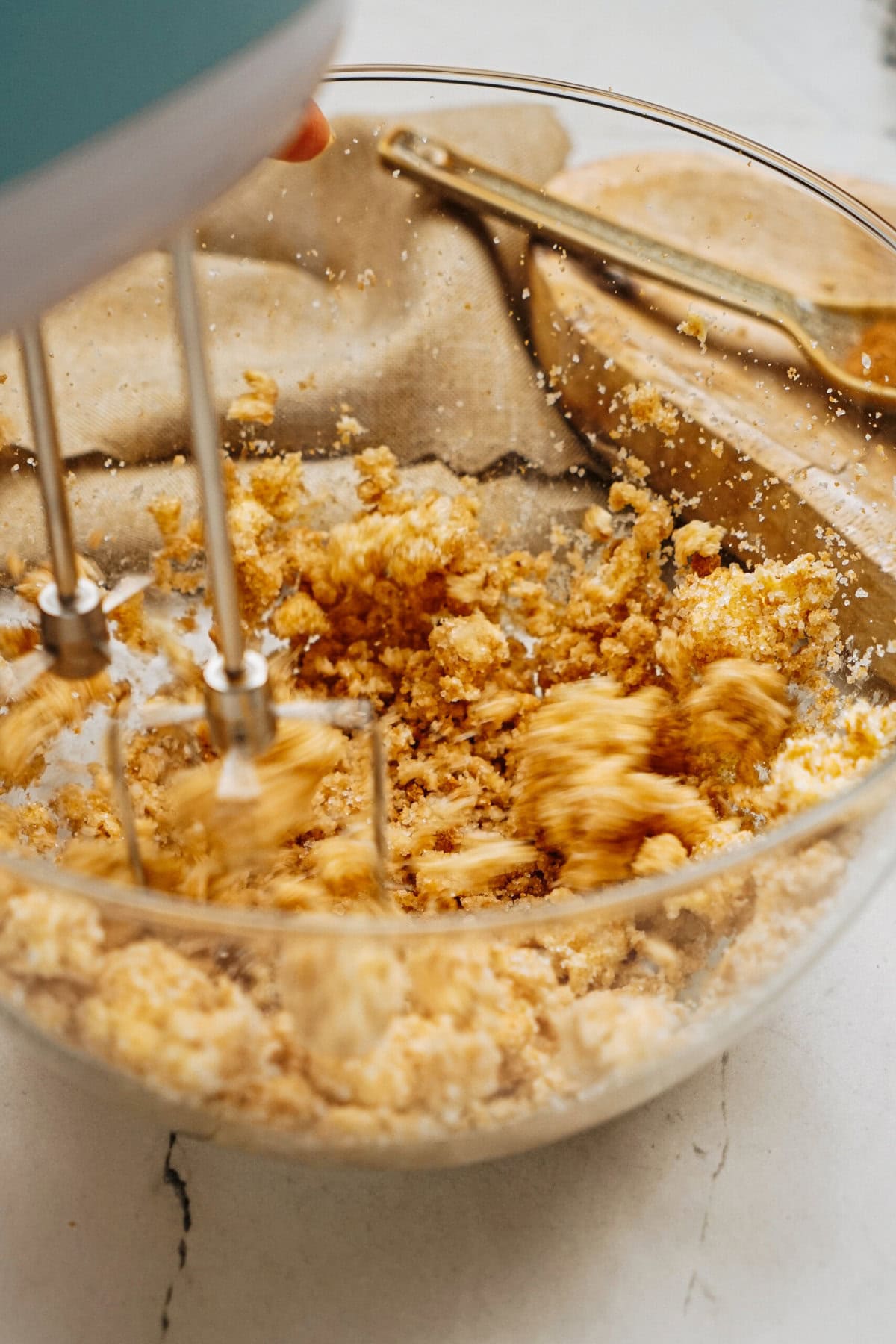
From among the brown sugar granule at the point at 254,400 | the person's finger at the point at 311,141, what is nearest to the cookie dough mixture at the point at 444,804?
the brown sugar granule at the point at 254,400

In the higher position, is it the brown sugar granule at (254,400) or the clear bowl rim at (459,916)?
the clear bowl rim at (459,916)

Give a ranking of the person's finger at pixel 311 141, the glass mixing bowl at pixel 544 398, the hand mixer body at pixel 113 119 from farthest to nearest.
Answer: the person's finger at pixel 311 141 → the glass mixing bowl at pixel 544 398 → the hand mixer body at pixel 113 119

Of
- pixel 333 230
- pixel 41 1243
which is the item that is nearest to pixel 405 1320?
pixel 41 1243

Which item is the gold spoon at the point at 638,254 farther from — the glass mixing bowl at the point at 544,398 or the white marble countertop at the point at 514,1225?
the white marble countertop at the point at 514,1225

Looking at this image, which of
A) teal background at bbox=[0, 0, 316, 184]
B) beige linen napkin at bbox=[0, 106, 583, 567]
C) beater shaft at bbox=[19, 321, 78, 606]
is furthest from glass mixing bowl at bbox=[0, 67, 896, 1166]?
teal background at bbox=[0, 0, 316, 184]

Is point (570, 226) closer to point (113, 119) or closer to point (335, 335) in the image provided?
point (335, 335)

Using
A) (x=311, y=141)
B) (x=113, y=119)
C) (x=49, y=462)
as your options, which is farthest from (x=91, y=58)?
(x=311, y=141)
